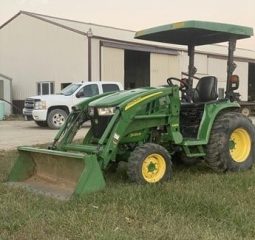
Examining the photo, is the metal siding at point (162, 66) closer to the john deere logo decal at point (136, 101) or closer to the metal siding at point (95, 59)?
the metal siding at point (95, 59)

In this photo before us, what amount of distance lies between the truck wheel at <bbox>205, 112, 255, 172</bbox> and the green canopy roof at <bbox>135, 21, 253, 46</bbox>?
1346mm

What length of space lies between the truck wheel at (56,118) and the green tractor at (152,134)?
1261cm

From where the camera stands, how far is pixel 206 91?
9.05 metres

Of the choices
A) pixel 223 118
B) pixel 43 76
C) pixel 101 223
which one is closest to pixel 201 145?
pixel 223 118

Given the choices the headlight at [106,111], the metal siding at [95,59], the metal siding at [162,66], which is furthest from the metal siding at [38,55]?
the headlight at [106,111]

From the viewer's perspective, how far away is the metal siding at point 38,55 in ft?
96.6

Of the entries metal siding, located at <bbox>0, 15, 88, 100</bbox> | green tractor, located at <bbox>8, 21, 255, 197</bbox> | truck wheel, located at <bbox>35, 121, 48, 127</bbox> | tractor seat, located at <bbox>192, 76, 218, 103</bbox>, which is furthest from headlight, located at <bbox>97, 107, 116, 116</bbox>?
metal siding, located at <bbox>0, 15, 88, 100</bbox>

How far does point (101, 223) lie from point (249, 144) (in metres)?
4.33

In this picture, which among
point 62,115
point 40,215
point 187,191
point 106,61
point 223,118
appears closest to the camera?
point 40,215

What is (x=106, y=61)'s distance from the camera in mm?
29266

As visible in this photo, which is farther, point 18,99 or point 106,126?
point 18,99

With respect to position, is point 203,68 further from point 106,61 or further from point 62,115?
point 62,115

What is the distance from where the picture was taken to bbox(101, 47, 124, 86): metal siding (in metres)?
29.1

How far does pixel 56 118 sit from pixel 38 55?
446 inches
